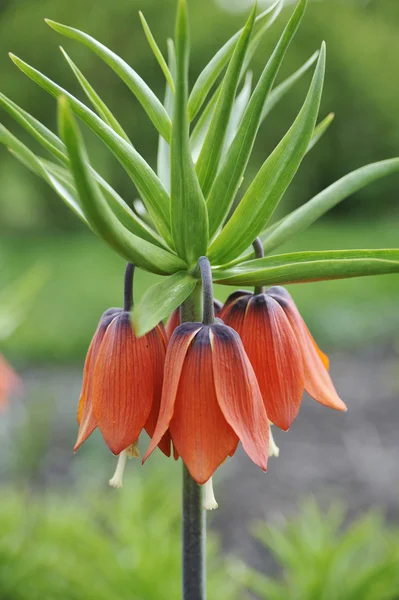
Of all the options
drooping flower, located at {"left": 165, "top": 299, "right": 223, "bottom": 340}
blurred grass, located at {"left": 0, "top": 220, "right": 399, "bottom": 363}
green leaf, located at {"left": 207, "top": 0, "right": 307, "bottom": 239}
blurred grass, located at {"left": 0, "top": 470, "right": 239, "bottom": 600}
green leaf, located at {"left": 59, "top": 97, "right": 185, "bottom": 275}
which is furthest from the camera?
blurred grass, located at {"left": 0, "top": 220, "right": 399, "bottom": 363}

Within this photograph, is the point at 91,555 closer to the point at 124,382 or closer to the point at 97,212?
the point at 124,382

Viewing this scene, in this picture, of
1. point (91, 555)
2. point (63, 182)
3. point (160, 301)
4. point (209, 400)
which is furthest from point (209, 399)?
point (91, 555)

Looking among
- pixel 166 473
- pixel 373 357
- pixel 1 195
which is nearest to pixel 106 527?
pixel 166 473

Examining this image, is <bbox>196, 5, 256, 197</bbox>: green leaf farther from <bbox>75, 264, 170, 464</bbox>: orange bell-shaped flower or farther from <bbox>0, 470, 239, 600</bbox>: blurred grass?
<bbox>0, 470, 239, 600</bbox>: blurred grass

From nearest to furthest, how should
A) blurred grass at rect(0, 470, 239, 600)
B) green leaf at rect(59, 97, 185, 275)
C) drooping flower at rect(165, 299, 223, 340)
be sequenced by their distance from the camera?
green leaf at rect(59, 97, 185, 275)
drooping flower at rect(165, 299, 223, 340)
blurred grass at rect(0, 470, 239, 600)

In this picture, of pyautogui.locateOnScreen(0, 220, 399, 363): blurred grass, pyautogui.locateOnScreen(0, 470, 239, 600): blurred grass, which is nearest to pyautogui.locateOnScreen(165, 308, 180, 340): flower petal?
pyautogui.locateOnScreen(0, 470, 239, 600): blurred grass

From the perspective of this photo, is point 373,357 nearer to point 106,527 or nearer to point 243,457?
point 243,457

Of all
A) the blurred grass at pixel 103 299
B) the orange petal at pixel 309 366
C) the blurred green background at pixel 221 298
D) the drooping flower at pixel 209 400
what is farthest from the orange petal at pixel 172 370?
the blurred grass at pixel 103 299
